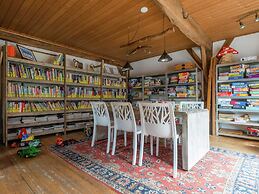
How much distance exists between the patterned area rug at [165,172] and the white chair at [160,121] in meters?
0.20

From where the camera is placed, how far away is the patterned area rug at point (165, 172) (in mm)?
1578

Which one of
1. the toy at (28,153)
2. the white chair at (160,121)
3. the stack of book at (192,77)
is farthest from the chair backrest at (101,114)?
the stack of book at (192,77)

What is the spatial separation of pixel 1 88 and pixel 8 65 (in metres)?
0.55

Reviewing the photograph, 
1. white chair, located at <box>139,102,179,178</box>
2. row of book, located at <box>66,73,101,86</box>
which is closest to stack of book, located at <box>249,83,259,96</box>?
white chair, located at <box>139,102,179,178</box>

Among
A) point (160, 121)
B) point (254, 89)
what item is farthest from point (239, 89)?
point (160, 121)

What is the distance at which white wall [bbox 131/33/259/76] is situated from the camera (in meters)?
3.56

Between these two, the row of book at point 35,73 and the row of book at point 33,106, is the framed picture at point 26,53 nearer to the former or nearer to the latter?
the row of book at point 35,73

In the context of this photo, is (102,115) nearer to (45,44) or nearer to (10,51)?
(10,51)

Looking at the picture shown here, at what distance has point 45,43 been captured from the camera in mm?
3861

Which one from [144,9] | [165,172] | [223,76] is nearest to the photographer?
[165,172]

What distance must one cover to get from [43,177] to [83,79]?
2.95 meters

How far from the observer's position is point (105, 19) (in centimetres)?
288

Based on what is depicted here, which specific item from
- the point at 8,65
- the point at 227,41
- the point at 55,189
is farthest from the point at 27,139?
the point at 227,41

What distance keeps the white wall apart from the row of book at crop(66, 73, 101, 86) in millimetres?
1835
